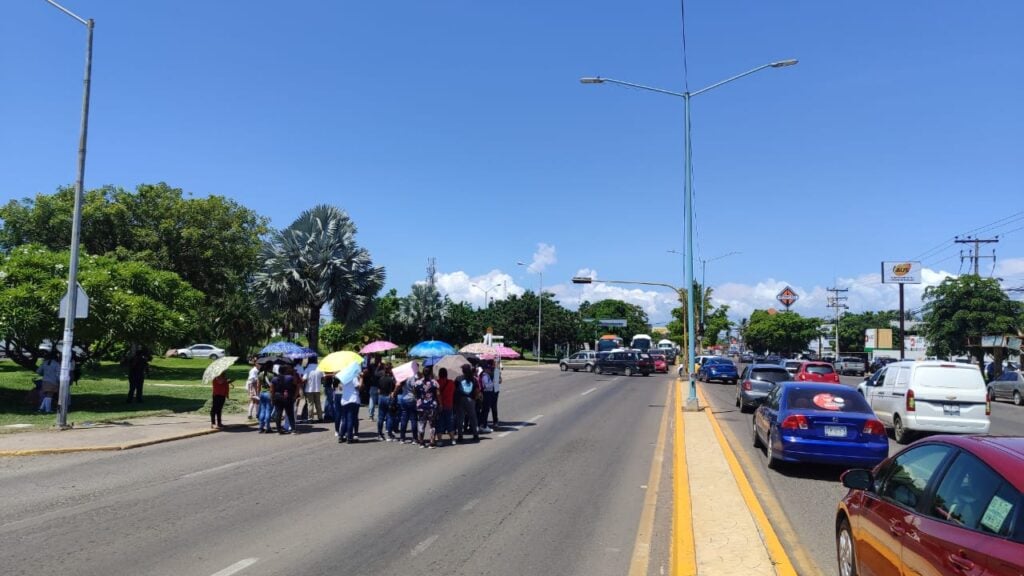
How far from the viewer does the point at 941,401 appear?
50.4 ft

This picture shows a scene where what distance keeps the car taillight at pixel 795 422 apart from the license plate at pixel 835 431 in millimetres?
333

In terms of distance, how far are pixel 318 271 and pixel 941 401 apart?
2476 centimetres

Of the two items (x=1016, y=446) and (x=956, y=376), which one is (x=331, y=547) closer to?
(x=1016, y=446)

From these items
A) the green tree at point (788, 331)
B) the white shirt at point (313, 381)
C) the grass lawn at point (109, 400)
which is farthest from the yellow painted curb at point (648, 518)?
the green tree at point (788, 331)

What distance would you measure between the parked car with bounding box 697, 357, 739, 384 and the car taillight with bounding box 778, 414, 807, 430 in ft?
105

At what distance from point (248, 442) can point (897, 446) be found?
13.8 metres

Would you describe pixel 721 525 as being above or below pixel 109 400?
above

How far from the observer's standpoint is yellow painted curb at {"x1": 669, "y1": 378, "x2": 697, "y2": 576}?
6366mm

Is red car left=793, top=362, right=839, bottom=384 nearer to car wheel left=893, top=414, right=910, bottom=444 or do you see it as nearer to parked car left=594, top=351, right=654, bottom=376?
car wheel left=893, top=414, right=910, bottom=444

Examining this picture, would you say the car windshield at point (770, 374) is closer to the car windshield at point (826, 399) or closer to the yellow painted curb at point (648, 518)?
the yellow painted curb at point (648, 518)

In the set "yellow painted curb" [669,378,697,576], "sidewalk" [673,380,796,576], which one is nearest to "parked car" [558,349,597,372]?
"yellow painted curb" [669,378,697,576]

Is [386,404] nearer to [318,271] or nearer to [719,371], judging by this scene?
[318,271]

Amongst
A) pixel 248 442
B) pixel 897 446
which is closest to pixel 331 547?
pixel 248 442

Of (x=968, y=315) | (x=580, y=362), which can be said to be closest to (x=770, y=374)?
(x=968, y=315)
